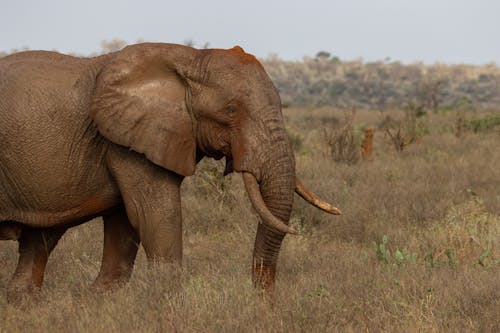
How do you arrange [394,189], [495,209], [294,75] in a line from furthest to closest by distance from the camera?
[294,75], [394,189], [495,209]

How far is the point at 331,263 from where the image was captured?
7020 mm

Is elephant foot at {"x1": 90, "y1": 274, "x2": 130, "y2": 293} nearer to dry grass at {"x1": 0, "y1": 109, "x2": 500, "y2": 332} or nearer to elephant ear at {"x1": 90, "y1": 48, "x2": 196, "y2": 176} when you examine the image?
dry grass at {"x1": 0, "y1": 109, "x2": 500, "y2": 332}

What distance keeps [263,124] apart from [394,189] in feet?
19.4

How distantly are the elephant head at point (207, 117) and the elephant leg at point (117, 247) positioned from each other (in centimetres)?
111

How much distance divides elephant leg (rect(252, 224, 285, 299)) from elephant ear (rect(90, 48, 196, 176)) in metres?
0.72

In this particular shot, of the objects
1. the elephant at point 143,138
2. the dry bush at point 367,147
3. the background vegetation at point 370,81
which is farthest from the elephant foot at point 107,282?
the background vegetation at point 370,81

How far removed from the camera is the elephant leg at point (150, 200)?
561 centimetres

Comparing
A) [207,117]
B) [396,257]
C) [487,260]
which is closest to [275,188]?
[207,117]

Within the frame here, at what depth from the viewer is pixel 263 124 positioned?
213 inches

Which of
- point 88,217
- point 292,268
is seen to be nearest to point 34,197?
point 88,217

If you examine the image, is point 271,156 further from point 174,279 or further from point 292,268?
point 292,268

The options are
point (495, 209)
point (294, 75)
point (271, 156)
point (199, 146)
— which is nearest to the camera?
point (271, 156)

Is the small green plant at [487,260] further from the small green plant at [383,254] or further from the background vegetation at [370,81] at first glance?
the background vegetation at [370,81]

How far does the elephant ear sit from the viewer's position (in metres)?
5.52
